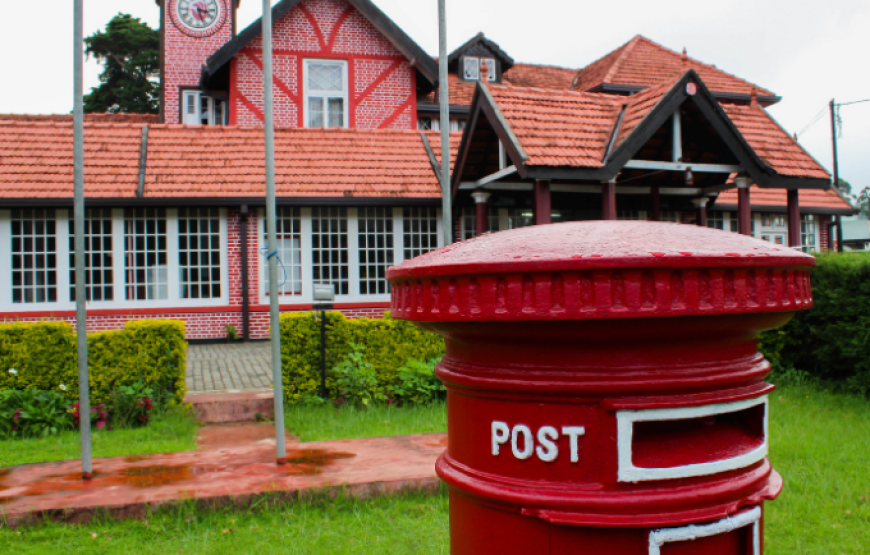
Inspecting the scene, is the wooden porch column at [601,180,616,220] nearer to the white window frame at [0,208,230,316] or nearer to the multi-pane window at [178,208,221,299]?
the white window frame at [0,208,230,316]

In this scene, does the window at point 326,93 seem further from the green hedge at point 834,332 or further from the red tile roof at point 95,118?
the green hedge at point 834,332

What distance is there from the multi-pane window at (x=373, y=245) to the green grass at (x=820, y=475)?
798 centimetres

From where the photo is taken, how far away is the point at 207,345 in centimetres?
1309

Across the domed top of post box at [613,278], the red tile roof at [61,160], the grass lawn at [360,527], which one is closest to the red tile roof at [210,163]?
the red tile roof at [61,160]

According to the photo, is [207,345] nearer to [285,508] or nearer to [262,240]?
[262,240]

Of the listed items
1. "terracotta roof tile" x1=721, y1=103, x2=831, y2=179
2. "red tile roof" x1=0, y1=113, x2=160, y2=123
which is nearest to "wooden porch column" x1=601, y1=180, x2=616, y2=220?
"terracotta roof tile" x1=721, y1=103, x2=831, y2=179

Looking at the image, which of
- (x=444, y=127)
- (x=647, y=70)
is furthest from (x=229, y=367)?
(x=647, y=70)

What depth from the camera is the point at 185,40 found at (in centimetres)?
2325

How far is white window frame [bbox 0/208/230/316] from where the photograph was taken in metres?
12.6

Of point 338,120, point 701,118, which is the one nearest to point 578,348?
point 701,118

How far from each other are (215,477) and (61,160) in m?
10.3

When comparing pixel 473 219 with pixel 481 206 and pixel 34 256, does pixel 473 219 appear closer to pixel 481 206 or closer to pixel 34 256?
pixel 481 206

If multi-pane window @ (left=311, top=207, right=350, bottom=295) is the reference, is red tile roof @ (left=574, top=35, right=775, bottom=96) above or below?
above

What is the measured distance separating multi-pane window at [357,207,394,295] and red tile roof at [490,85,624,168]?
426cm
